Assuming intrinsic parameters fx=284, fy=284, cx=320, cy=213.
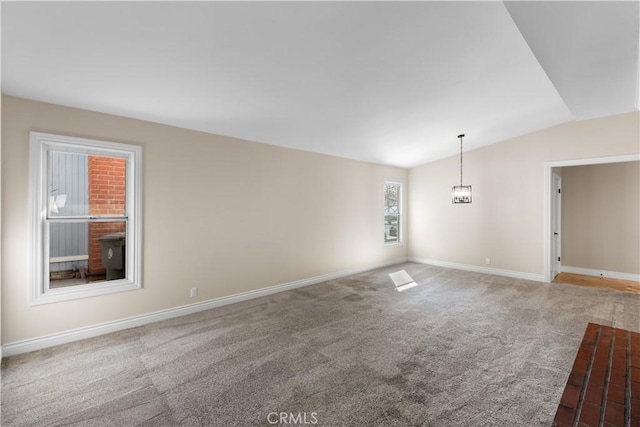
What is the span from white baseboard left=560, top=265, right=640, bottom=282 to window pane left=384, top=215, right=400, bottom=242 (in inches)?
146

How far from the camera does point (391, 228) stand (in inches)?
294

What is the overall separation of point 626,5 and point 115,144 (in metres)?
4.74

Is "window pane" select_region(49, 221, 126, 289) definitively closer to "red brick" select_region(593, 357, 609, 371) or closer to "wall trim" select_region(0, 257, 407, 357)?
"wall trim" select_region(0, 257, 407, 357)

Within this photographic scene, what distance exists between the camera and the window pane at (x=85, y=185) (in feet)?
10.2

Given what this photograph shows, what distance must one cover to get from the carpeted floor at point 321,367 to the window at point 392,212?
10.5 ft

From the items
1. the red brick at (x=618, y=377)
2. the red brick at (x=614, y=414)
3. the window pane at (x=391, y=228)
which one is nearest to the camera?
the red brick at (x=614, y=414)

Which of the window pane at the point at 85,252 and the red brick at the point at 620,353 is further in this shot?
the window pane at the point at 85,252

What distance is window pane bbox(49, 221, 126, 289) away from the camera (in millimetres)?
3184

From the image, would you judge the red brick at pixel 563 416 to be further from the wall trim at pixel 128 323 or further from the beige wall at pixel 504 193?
the beige wall at pixel 504 193

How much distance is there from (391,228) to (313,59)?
5.54m

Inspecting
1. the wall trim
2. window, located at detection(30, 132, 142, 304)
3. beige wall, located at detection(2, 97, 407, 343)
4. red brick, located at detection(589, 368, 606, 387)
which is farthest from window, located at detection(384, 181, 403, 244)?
window, located at detection(30, 132, 142, 304)

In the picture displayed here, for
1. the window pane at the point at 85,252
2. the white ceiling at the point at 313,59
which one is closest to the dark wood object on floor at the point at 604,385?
the white ceiling at the point at 313,59

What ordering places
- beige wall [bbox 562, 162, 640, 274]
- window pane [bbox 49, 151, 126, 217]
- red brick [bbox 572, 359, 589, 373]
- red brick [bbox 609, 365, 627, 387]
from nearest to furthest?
red brick [bbox 609, 365, 627, 387] < red brick [bbox 572, 359, 589, 373] < window pane [bbox 49, 151, 126, 217] < beige wall [bbox 562, 162, 640, 274]

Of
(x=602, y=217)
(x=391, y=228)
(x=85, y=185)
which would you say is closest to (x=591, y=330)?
(x=602, y=217)
